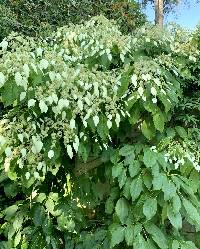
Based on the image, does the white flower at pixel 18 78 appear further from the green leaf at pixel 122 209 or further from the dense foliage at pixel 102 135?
the green leaf at pixel 122 209

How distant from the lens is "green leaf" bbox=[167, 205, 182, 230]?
2455 mm

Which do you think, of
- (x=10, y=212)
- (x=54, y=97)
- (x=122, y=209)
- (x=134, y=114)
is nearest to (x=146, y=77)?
(x=134, y=114)

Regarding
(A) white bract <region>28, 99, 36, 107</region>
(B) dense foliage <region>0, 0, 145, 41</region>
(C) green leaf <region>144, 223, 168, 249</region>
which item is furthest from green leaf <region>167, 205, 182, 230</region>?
(B) dense foliage <region>0, 0, 145, 41</region>

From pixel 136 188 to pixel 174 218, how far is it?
0.93 ft

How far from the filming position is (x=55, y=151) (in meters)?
2.75

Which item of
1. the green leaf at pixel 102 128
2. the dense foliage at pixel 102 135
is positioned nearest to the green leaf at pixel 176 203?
the dense foliage at pixel 102 135

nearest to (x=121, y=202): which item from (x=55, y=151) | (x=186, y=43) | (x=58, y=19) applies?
(x=55, y=151)

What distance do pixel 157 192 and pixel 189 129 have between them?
27.0 inches

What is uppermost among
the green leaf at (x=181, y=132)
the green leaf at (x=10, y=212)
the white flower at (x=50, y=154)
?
the green leaf at (x=181, y=132)

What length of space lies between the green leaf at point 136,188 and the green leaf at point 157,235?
0.57ft

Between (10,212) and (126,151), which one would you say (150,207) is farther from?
(10,212)

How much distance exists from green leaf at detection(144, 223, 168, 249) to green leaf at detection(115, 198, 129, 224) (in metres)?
0.15

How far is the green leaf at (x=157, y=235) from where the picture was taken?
8.38 feet

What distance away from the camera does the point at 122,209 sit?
2729 millimetres
